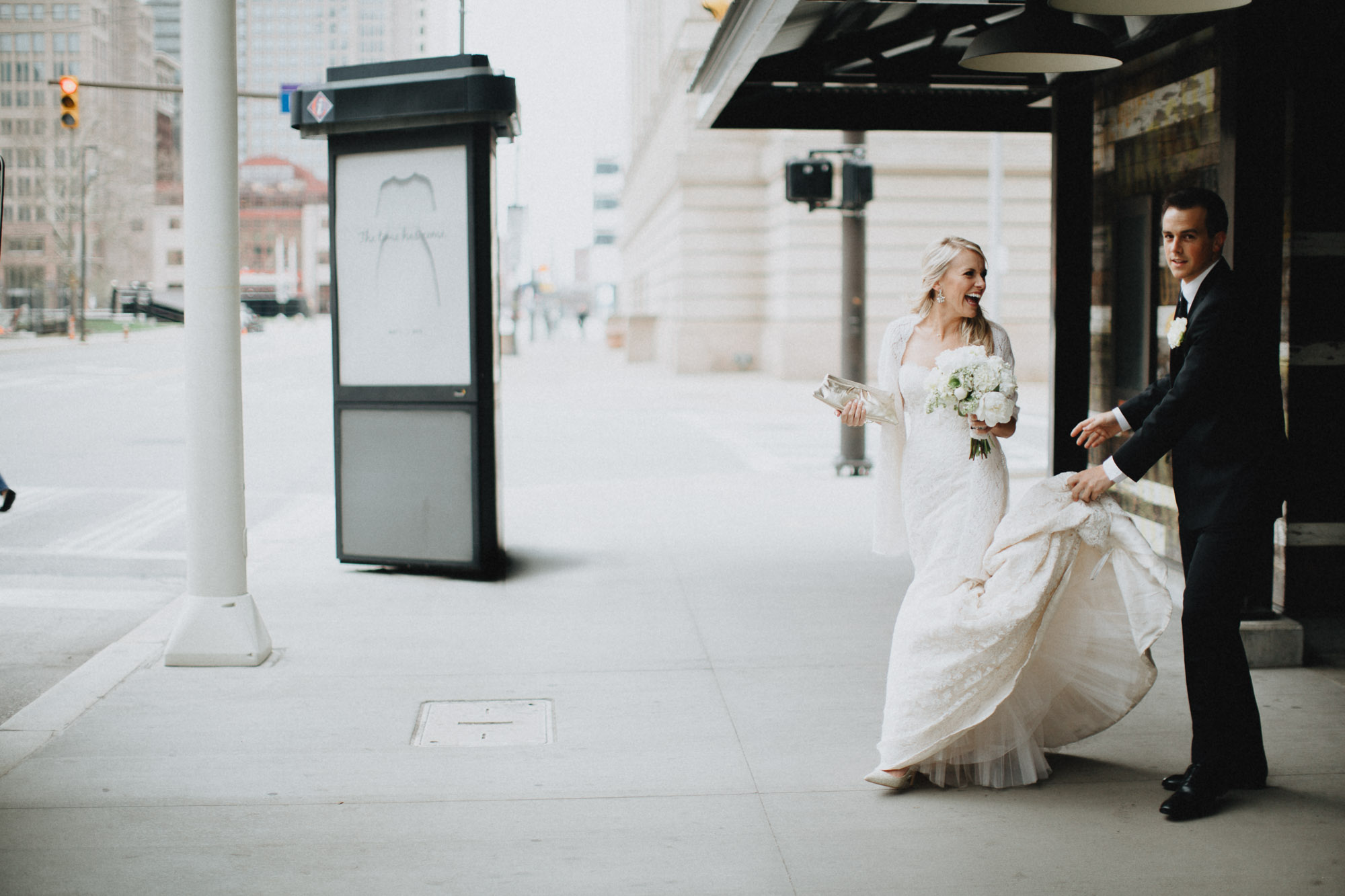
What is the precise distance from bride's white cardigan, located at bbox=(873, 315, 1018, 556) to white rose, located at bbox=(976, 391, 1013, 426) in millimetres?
348

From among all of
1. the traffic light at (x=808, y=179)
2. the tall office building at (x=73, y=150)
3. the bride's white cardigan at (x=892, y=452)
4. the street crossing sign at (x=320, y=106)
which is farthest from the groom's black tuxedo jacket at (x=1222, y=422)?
the traffic light at (x=808, y=179)

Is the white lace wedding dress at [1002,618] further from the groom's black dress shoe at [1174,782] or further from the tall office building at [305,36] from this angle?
the tall office building at [305,36]

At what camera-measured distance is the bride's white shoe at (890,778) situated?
13.2ft

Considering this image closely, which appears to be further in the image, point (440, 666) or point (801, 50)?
point (801, 50)

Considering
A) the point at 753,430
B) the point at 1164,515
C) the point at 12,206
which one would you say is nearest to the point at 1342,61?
the point at 1164,515

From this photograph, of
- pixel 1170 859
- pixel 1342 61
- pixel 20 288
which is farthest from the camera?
pixel 20 288

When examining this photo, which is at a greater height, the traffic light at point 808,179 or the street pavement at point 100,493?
the traffic light at point 808,179

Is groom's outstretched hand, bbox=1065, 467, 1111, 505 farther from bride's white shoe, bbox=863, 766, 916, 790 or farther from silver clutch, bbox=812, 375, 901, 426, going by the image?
bride's white shoe, bbox=863, 766, 916, 790

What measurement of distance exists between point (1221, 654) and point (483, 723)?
2718 millimetres

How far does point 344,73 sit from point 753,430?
10603 millimetres

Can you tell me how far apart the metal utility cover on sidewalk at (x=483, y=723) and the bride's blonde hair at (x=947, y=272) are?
2171mm

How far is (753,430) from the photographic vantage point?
17.4 metres

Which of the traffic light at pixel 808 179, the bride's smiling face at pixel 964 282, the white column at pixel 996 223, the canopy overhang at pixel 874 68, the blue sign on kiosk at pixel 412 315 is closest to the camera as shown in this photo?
the bride's smiling face at pixel 964 282

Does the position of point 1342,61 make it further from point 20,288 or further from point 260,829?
point 20,288
